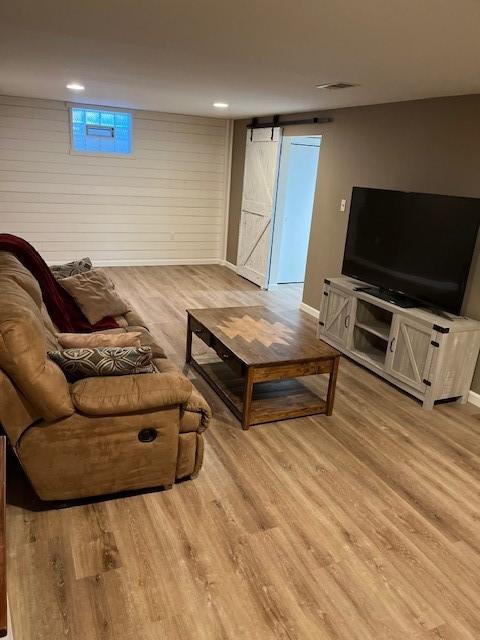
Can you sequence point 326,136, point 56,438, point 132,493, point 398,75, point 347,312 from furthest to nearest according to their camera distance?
point 326,136
point 347,312
point 398,75
point 132,493
point 56,438

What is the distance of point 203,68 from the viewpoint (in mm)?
3512

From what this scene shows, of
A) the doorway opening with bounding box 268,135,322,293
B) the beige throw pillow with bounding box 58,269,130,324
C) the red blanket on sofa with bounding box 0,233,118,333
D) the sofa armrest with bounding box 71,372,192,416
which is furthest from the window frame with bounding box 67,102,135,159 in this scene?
the sofa armrest with bounding box 71,372,192,416

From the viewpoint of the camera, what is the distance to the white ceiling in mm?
2062

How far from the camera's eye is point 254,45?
271cm

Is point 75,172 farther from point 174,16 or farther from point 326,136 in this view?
point 174,16

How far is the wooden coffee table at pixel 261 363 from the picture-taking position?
3264 millimetres

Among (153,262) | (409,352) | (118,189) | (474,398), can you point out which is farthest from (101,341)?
(153,262)

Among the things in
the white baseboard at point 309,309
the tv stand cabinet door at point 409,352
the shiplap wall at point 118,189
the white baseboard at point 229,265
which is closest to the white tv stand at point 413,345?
the tv stand cabinet door at point 409,352

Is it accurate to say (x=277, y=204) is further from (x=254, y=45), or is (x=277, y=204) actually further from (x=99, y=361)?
(x=99, y=361)

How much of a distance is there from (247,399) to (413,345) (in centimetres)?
152

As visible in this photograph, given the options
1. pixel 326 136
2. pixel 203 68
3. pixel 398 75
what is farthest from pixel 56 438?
pixel 326 136

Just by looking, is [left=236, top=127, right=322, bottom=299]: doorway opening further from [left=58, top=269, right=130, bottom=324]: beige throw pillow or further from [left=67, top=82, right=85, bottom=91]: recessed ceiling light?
[left=58, top=269, right=130, bottom=324]: beige throw pillow

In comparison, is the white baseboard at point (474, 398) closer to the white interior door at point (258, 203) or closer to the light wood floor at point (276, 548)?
the light wood floor at point (276, 548)

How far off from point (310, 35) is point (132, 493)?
2.54 meters
